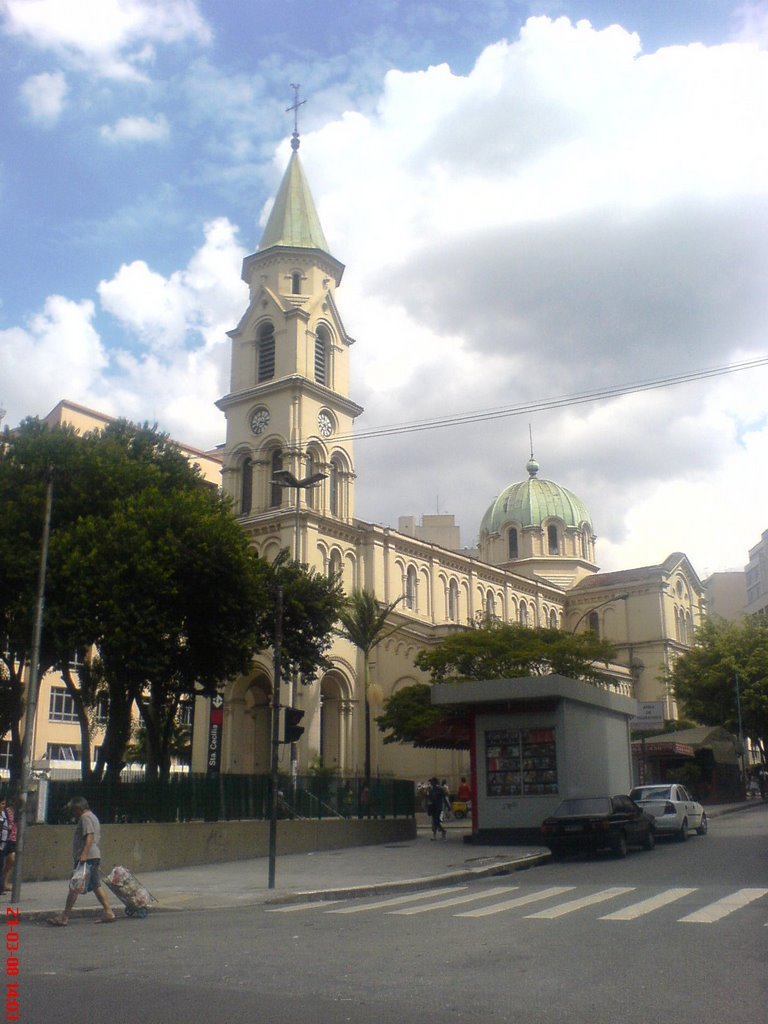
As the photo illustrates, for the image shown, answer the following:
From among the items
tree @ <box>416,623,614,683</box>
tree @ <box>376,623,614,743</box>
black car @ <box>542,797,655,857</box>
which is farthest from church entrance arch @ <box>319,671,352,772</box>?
black car @ <box>542,797,655,857</box>

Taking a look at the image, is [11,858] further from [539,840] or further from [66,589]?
[539,840]

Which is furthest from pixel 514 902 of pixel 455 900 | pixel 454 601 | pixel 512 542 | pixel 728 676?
pixel 512 542

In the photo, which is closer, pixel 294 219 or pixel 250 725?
pixel 250 725

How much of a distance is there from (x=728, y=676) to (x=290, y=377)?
2677 cm

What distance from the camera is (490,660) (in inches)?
1736

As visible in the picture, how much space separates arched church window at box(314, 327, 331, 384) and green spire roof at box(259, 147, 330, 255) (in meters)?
4.71

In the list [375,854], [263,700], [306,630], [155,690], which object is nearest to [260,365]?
[263,700]

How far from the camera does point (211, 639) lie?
2909 cm

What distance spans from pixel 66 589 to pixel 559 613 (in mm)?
53140

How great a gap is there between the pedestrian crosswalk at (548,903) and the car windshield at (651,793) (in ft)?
35.5

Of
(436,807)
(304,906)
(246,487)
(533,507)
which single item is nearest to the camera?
(304,906)

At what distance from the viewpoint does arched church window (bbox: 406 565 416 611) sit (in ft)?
192

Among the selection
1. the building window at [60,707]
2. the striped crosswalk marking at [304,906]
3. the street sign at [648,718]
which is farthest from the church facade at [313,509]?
the striped crosswalk marking at [304,906]

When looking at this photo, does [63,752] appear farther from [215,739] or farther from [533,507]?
[533,507]
